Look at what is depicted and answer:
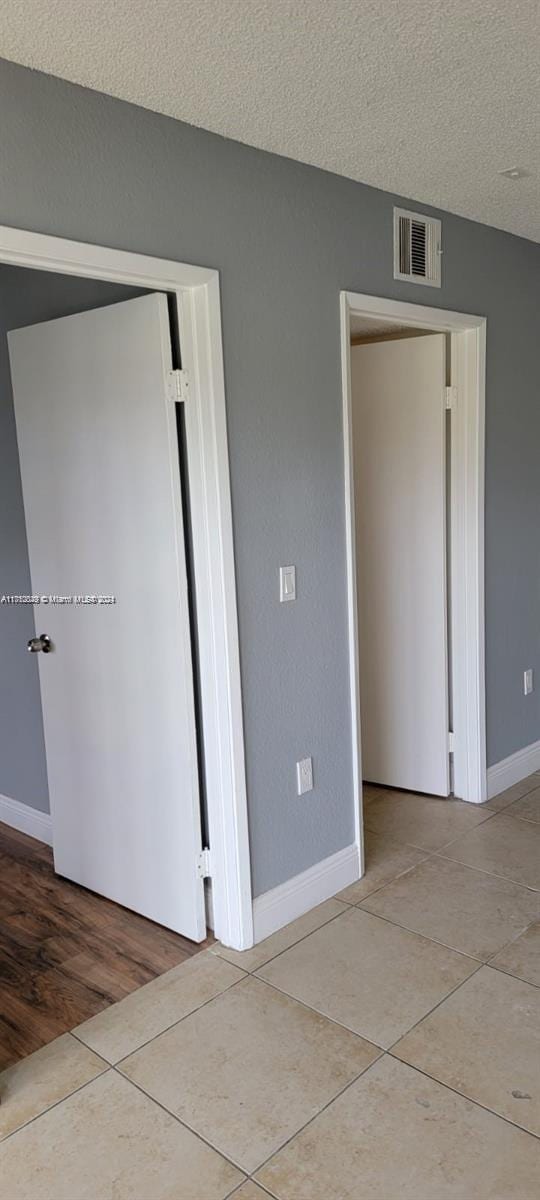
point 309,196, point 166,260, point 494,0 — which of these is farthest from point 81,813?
point 494,0

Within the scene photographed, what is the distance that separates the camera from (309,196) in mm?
2664

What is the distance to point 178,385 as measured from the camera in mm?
2451

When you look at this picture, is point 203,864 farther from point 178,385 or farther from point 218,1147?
point 178,385

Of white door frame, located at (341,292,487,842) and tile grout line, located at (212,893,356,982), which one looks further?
white door frame, located at (341,292,487,842)

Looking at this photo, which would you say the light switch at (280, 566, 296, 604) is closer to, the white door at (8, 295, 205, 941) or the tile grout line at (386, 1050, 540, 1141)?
the white door at (8, 295, 205, 941)

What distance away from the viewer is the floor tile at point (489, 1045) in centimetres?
204

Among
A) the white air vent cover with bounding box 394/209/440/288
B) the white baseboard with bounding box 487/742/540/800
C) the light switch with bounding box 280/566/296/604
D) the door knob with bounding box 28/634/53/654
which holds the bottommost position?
the white baseboard with bounding box 487/742/540/800

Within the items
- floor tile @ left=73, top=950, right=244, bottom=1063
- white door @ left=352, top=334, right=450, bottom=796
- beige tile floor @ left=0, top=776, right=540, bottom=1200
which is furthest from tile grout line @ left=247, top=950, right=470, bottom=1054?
white door @ left=352, top=334, right=450, bottom=796

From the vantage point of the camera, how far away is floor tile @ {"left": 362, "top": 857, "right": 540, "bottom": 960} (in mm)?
2719

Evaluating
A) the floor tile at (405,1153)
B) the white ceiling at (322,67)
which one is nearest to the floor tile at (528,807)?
the floor tile at (405,1153)

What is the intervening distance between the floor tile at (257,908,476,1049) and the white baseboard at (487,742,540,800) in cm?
123

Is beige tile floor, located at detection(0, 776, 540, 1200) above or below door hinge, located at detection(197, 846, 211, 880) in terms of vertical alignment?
below

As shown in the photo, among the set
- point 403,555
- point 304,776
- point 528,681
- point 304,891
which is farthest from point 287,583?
point 528,681

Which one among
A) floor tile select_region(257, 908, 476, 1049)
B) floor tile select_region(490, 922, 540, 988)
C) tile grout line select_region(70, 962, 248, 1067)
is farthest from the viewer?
Answer: floor tile select_region(490, 922, 540, 988)
